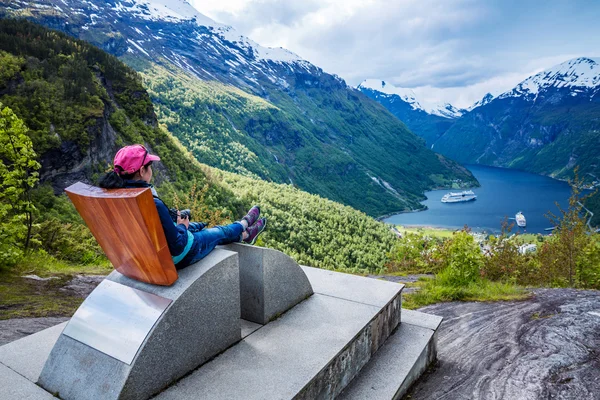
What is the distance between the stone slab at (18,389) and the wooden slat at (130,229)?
3.60 ft

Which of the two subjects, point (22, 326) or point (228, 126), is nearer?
Answer: point (22, 326)

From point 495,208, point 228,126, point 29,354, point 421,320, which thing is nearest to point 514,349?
point 421,320

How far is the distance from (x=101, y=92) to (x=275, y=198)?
36487 mm

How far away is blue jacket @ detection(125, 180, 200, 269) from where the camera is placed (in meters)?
3.11

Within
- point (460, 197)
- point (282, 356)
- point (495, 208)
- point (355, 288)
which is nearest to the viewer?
point (282, 356)

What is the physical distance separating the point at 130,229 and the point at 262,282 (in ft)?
5.06

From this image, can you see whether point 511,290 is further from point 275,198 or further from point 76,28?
point 76,28

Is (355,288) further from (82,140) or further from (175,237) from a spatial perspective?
(82,140)

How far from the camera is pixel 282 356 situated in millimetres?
3402

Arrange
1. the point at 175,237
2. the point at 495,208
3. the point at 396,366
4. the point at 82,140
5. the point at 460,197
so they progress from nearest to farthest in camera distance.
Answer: the point at 175,237, the point at 396,366, the point at 82,140, the point at 495,208, the point at 460,197

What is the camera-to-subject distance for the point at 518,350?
480cm

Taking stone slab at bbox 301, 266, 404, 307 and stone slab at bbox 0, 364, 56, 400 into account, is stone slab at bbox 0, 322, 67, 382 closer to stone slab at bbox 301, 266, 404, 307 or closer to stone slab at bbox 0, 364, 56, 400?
stone slab at bbox 0, 364, 56, 400

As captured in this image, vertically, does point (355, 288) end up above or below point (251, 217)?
below

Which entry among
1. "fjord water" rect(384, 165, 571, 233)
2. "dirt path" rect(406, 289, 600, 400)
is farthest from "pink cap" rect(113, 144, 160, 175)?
"fjord water" rect(384, 165, 571, 233)
